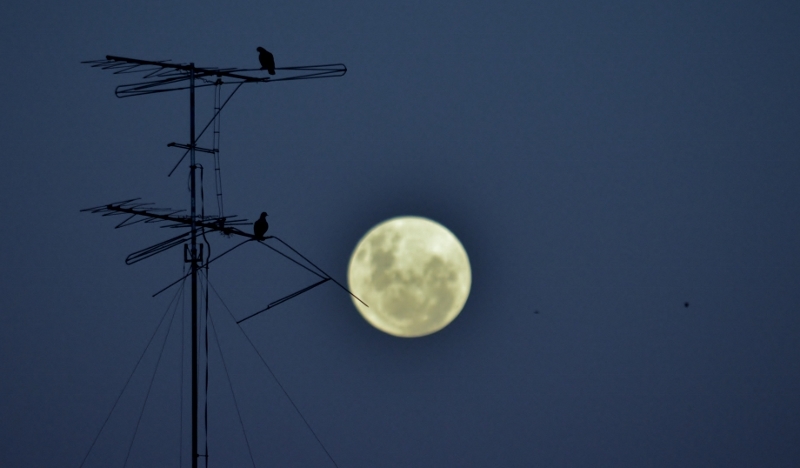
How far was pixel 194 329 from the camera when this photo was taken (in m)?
13.4

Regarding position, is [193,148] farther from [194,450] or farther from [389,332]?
[389,332]

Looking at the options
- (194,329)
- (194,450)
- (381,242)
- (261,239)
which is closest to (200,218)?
(261,239)

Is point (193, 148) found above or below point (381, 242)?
below

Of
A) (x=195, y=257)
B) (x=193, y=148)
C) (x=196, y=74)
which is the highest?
(x=196, y=74)

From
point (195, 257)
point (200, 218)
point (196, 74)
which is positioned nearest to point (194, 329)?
point (195, 257)

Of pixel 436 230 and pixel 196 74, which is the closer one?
pixel 196 74

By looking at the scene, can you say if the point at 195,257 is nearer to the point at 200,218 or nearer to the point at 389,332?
the point at 200,218

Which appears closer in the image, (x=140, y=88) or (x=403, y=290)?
(x=140, y=88)

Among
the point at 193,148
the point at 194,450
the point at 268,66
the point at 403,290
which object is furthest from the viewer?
the point at 403,290

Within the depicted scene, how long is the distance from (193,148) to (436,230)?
67.6 feet

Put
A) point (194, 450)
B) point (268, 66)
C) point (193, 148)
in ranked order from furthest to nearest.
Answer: point (268, 66) < point (193, 148) < point (194, 450)

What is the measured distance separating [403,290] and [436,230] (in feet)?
9.50

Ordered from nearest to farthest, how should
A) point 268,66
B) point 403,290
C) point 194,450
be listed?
point 194,450 → point 268,66 → point 403,290

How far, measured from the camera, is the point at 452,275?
34188mm
